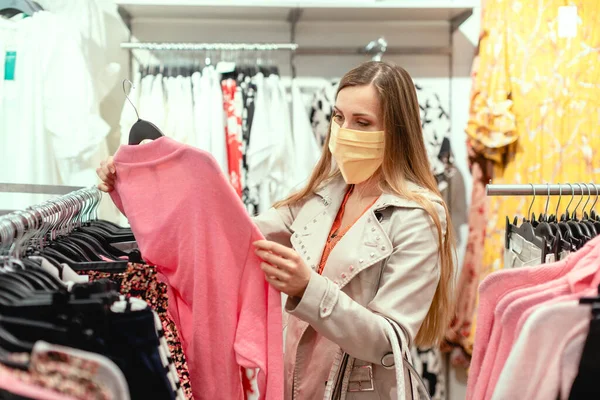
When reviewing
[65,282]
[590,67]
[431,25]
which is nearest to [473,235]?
[590,67]

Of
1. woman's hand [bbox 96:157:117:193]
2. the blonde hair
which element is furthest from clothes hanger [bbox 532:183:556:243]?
woman's hand [bbox 96:157:117:193]

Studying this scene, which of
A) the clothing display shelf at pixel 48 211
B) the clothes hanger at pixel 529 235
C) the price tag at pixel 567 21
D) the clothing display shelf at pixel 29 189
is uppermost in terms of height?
the price tag at pixel 567 21

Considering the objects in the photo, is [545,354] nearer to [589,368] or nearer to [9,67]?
[589,368]

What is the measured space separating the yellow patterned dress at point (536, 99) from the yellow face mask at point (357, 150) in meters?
1.15

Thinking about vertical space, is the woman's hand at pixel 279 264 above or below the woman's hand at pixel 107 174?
Result: below

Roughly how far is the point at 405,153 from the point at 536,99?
1207 mm

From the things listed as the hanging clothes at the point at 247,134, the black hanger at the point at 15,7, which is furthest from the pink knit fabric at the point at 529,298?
the black hanger at the point at 15,7

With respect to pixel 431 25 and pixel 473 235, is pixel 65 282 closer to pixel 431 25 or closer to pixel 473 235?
pixel 473 235

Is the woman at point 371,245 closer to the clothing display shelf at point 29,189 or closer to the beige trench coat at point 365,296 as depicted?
the beige trench coat at point 365,296

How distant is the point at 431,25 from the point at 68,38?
161 cm

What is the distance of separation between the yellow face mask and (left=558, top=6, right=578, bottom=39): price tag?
1.37 metres

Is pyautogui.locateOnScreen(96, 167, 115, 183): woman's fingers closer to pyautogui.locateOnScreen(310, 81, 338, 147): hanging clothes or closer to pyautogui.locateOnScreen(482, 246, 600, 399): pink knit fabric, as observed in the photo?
pyautogui.locateOnScreen(482, 246, 600, 399): pink knit fabric

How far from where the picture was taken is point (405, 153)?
151 cm

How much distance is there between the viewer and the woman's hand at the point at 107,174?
4.06ft
